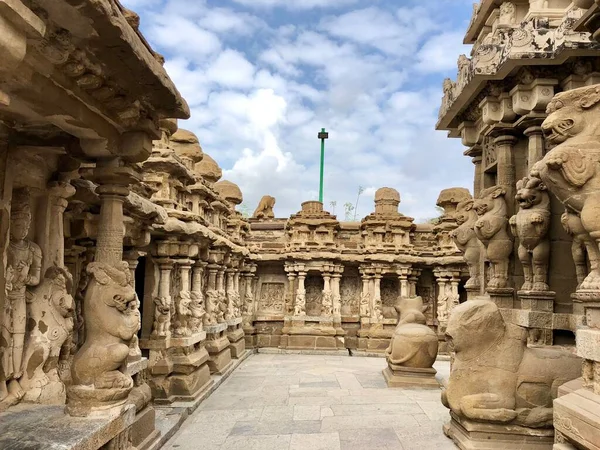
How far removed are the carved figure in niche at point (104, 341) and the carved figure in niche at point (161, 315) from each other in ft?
12.1

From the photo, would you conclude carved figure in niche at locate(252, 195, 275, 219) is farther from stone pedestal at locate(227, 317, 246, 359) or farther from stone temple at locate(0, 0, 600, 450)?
stone temple at locate(0, 0, 600, 450)

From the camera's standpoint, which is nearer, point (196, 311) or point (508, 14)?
point (508, 14)

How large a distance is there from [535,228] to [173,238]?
5452mm

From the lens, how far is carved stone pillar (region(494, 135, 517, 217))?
20.1ft

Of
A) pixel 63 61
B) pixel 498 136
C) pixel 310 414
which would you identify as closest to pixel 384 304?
pixel 310 414

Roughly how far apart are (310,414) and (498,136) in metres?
4.93

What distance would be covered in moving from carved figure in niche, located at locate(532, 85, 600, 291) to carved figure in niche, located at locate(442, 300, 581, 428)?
5.16 ft

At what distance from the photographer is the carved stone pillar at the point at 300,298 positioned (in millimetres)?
15359

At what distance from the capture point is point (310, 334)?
14930mm

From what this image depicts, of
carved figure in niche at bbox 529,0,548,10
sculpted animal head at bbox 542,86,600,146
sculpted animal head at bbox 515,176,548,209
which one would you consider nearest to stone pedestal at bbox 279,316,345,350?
sculpted animal head at bbox 515,176,548,209

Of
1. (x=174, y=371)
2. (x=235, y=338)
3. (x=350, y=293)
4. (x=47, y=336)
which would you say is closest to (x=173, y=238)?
(x=174, y=371)

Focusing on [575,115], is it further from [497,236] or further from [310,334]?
[310,334]

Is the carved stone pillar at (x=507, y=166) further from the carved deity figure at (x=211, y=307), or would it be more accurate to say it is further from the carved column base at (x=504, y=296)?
the carved deity figure at (x=211, y=307)

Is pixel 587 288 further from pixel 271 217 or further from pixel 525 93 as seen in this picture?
pixel 271 217
